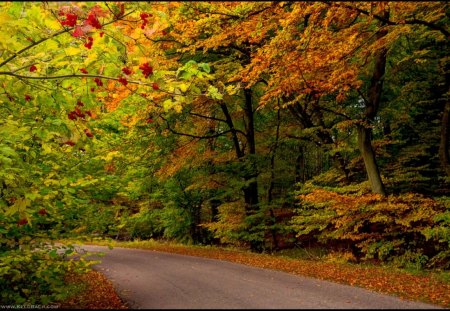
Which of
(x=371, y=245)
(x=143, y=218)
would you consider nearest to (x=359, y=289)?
(x=371, y=245)

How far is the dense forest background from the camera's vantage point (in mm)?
4738

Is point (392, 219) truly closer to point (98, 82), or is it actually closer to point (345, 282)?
point (345, 282)

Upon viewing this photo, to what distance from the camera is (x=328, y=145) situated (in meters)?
14.6

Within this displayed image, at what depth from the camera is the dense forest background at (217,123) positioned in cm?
474

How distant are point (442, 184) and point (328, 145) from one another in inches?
221

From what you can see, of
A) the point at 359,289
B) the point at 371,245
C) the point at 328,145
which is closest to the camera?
the point at 359,289

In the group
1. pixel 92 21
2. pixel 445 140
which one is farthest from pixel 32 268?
pixel 445 140

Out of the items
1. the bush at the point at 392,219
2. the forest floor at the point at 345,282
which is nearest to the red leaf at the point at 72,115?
the forest floor at the point at 345,282

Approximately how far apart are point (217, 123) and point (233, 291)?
541 inches

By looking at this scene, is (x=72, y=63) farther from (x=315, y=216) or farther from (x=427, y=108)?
(x=427, y=108)

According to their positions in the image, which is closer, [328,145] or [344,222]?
[344,222]

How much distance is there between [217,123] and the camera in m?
21.0

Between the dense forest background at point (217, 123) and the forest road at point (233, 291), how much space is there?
1.96 m

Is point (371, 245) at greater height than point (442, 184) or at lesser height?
lesser
